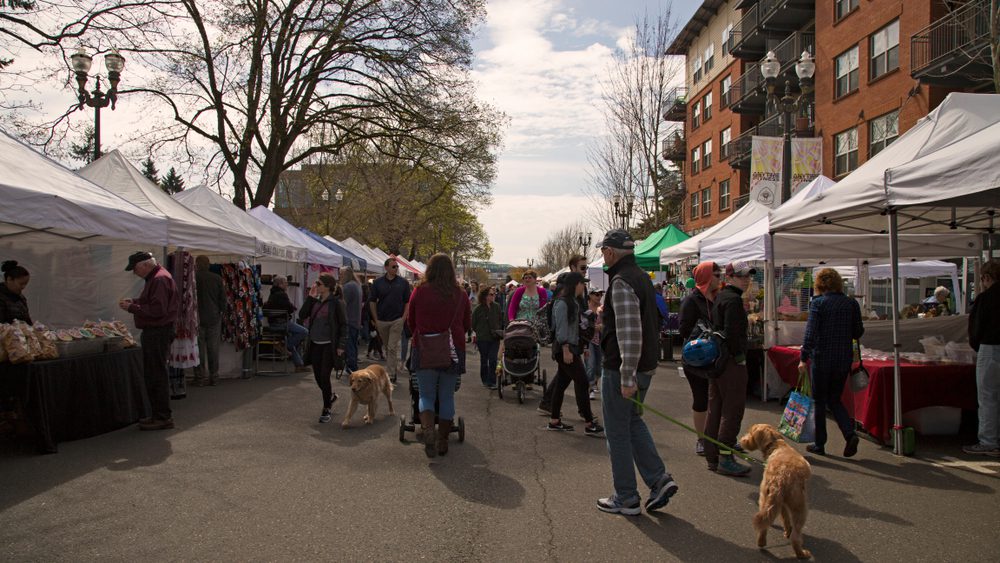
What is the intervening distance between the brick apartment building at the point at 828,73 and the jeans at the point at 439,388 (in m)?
14.3

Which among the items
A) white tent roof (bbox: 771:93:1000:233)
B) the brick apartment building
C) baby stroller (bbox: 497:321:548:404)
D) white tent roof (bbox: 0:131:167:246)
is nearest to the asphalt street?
baby stroller (bbox: 497:321:548:404)

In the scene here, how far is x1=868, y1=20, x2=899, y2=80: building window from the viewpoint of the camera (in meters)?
20.8

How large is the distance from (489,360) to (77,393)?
5.93 meters

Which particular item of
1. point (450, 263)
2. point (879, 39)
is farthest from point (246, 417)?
point (879, 39)

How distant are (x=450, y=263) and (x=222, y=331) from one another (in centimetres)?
690

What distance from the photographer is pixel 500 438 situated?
714 centimetres

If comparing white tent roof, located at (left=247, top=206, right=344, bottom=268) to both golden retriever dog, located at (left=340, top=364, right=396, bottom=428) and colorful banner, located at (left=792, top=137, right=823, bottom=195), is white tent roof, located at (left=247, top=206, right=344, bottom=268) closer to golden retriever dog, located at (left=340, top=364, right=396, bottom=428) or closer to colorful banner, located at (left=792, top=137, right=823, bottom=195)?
golden retriever dog, located at (left=340, top=364, right=396, bottom=428)

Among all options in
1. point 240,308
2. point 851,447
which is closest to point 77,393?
point 240,308

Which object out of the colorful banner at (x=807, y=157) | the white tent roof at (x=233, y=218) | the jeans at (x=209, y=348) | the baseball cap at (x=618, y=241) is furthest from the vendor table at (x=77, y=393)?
the colorful banner at (x=807, y=157)

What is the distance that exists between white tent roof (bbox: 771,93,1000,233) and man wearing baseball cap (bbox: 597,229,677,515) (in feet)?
10.6

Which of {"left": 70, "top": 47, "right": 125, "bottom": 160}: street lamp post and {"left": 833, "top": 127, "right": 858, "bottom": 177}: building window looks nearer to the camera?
{"left": 70, "top": 47, "right": 125, "bottom": 160}: street lamp post

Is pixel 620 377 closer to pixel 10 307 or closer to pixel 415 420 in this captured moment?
pixel 415 420

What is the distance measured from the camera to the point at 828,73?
2466cm

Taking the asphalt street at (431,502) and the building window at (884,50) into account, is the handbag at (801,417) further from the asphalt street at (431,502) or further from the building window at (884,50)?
the building window at (884,50)
